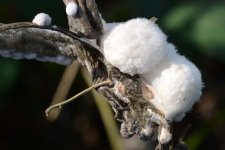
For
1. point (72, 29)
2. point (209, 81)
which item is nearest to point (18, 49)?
point (72, 29)

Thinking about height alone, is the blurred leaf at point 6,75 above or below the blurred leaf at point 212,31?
above

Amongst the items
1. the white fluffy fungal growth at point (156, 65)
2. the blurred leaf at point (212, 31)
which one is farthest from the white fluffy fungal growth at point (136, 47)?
the blurred leaf at point (212, 31)

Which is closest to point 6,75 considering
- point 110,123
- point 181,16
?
point 110,123

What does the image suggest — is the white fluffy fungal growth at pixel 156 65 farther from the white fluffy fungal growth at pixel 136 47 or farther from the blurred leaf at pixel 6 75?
the blurred leaf at pixel 6 75

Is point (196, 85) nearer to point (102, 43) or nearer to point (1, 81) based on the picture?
point (102, 43)

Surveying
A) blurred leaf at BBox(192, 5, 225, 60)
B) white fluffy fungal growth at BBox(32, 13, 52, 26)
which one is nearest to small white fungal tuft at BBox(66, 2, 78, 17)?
white fluffy fungal growth at BBox(32, 13, 52, 26)

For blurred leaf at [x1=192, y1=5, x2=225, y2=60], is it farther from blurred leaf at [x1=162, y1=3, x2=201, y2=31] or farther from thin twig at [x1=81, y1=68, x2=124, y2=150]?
thin twig at [x1=81, y1=68, x2=124, y2=150]
